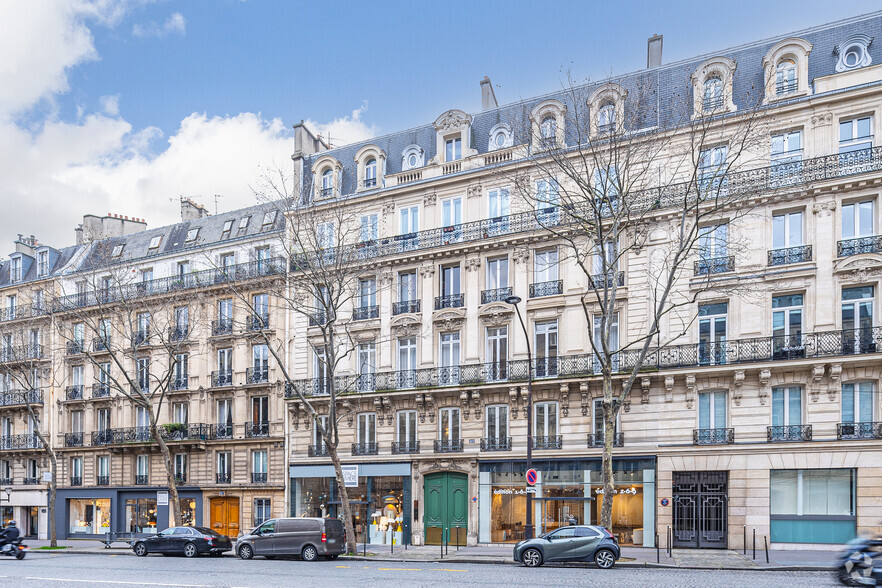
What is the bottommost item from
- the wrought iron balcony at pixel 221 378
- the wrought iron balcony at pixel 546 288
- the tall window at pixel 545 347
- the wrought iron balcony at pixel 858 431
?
the wrought iron balcony at pixel 858 431

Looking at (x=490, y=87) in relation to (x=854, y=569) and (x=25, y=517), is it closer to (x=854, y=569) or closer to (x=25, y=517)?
(x=854, y=569)

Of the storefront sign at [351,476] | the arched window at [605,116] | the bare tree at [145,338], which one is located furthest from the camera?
the bare tree at [145,338]

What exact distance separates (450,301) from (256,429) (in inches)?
457

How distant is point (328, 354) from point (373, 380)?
6.23 metres

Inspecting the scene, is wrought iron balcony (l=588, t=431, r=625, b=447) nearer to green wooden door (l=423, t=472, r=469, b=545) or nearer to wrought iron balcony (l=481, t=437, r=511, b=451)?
wrought iron balcony (l=481, t=437, r=511, b=451)

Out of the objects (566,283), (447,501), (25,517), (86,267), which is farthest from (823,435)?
(25,517)

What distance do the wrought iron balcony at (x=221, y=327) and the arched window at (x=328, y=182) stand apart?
315 inches

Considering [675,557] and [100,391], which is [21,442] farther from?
[675,557]

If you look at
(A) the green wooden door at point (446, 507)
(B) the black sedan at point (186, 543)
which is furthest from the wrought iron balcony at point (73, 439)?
(A) the green wooden door at point (446, 507)

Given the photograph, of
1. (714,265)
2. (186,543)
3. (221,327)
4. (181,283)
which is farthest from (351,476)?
(181,283)

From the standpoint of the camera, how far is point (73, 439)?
4450cm

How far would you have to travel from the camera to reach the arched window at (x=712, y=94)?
28875mm

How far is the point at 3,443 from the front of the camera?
47531 mm

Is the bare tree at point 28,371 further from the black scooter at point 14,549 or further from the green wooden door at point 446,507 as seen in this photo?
the green wooden door at point 446,507
